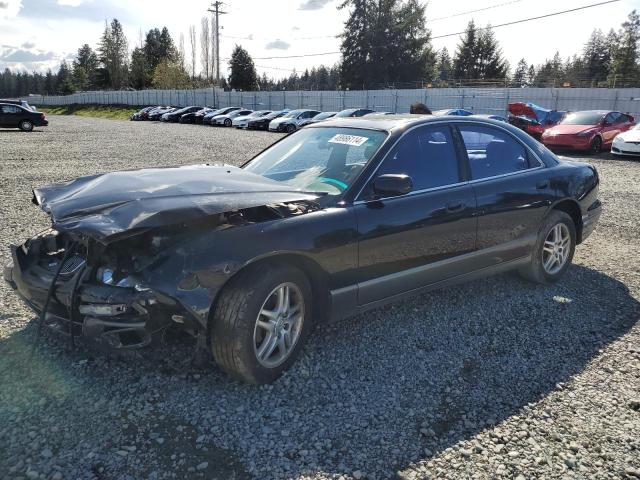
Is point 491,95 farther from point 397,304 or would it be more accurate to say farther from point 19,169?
point 397,304

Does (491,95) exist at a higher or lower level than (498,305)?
higher

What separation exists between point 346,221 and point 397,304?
1369mm

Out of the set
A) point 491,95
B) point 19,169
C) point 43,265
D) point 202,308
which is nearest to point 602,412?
point 202,308

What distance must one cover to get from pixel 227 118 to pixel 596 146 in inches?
Result: 1035

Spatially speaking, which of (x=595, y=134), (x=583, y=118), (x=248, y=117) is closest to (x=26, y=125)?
(x=248, y=117)

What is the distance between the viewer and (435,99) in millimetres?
33281

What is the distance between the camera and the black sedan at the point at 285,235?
2.86 m

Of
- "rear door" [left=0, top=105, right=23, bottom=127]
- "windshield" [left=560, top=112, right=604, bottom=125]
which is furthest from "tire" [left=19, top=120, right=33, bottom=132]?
"windshield" [left=560, top=112, right=604, bottom=125]

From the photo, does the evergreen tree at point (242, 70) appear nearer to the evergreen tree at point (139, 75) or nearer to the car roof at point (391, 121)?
the evergreen tree at point (139, 75)

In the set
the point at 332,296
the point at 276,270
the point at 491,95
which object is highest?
the point at 491,95

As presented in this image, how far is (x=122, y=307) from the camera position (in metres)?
2.80

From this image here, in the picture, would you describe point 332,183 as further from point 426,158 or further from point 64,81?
point 64,81

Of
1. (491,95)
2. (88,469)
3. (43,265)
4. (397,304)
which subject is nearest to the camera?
(88,469)

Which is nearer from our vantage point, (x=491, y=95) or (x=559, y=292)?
(x=559, y=292)
